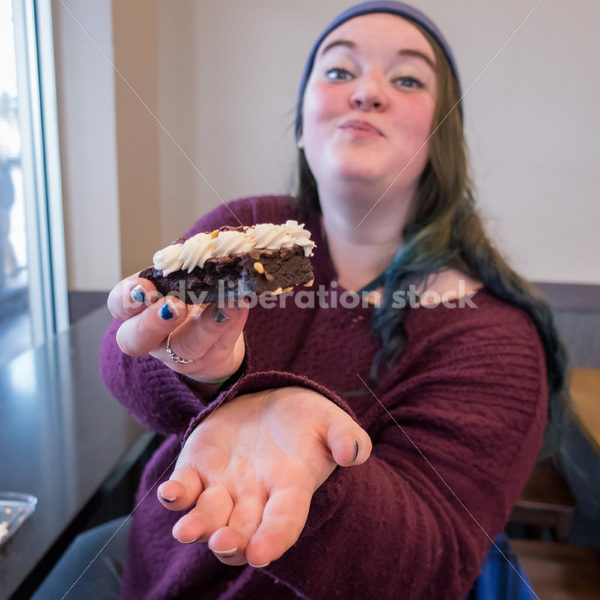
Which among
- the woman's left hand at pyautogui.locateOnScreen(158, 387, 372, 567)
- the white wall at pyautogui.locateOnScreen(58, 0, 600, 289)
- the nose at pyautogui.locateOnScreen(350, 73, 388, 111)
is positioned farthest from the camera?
the white wall at pyautogui.locateOnScreen(58, 0, 600, 289)

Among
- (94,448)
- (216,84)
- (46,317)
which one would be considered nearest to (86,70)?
(216,84)

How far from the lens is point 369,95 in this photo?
0.48 meters

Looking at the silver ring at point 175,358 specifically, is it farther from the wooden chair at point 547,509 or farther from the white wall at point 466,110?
the wooden chair at point 547,509

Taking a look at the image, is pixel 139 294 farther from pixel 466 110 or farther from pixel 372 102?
pixel 466 110

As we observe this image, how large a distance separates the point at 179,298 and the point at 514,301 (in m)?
0.37

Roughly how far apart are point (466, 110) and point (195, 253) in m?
0.68

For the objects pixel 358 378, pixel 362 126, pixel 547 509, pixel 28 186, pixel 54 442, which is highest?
pixel 362 126

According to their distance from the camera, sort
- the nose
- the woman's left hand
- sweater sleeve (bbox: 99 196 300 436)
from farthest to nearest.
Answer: the nose → sweater sleeve (bbox: 99 196 300 436) → the woman's left hand

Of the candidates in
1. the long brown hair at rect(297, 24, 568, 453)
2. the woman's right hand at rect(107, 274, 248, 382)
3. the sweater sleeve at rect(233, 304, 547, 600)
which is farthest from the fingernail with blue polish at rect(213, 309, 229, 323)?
the long brown hair at rect(297, 24, 568, 453)

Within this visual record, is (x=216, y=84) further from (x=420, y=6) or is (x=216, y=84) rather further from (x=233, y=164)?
(x=420, y=6)

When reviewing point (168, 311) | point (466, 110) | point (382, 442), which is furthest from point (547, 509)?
point (168, 311)

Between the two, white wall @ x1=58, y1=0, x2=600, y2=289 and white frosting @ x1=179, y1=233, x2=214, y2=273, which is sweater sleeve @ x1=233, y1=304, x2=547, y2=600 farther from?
white wall @ x1=58, y1=0, x2=600, y2=289

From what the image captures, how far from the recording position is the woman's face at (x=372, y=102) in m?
0.49

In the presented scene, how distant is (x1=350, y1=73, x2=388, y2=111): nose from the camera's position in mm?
482
